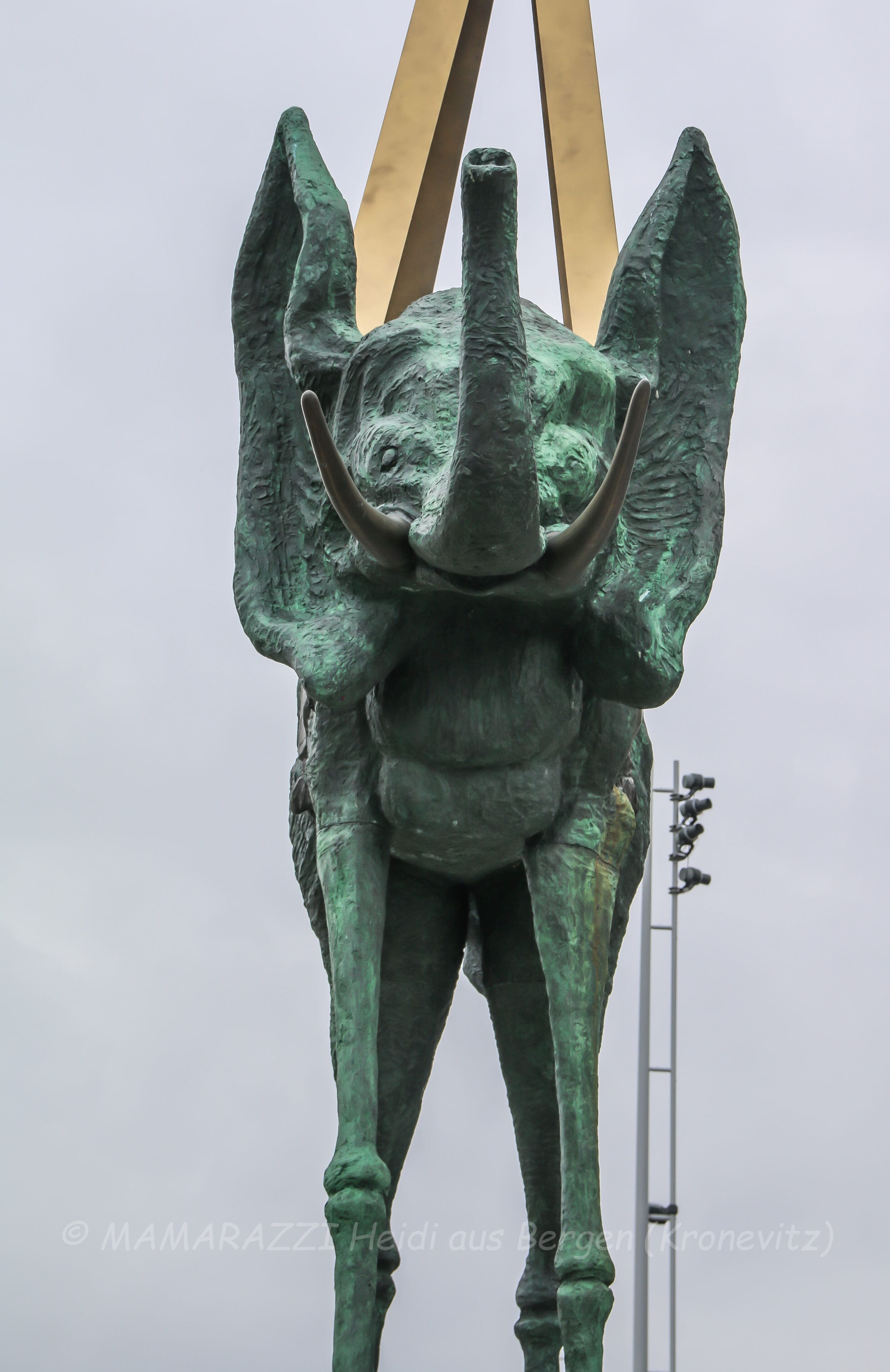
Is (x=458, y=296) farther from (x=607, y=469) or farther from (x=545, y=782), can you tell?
(x=545, y=782)

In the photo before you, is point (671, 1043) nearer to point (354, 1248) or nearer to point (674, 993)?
point (674, 993)

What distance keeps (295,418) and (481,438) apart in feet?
4.26

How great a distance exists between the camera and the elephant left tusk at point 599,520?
4.56 metres

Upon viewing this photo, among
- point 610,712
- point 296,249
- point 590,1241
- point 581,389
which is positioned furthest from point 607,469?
point 590,1241

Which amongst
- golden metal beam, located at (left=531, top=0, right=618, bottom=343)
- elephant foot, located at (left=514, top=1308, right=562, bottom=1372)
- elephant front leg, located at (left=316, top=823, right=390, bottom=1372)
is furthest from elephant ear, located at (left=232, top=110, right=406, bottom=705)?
elephant foot, located at (left=514, top=1308, right=562, bottom=1372)

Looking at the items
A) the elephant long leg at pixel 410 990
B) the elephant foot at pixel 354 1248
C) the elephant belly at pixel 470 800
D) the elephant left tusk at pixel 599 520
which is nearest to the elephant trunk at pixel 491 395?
the elephant left tusk at pixel 599 520

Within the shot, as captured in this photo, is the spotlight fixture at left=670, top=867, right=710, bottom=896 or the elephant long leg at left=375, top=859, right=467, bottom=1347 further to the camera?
the spotlight fixture at left=670, top=867, right=710, bottom=896

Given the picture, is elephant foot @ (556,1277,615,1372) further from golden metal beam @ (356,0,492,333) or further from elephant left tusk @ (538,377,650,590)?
golden metal beam @ (356,0,492,333)

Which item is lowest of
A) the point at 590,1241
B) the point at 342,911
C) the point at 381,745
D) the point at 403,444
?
the point at 590,1241

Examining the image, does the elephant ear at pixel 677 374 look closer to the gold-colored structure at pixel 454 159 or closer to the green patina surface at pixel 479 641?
the green patina surface at pixel 479 641

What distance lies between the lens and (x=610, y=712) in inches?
214

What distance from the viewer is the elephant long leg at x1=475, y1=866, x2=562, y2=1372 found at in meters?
5.59

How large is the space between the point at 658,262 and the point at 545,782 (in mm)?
1397

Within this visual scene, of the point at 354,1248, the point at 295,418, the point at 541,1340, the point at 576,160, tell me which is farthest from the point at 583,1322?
the point at 576,160
